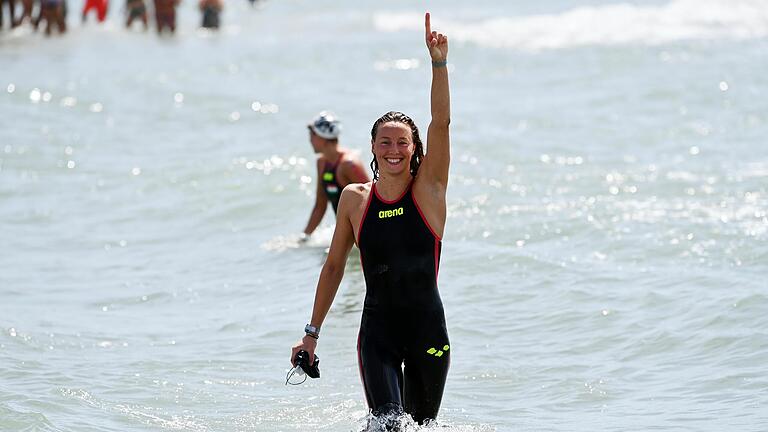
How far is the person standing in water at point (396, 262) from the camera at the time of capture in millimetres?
5777

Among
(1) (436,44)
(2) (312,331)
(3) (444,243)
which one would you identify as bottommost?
(3) (444,243)

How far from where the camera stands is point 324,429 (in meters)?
7.18

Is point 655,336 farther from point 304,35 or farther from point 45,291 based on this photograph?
point 304,35

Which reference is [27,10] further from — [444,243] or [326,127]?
[326,127]

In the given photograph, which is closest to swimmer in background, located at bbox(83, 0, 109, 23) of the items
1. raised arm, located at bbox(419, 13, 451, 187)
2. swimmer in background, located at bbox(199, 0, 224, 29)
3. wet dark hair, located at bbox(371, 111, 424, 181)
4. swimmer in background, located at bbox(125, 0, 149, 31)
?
swimmer in background, located at bbox(125, 0, 149, 31)

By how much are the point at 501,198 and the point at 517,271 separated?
9.55ft

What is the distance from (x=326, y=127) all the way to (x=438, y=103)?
5.61 metres

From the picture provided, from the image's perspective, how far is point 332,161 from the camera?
11.2 meters

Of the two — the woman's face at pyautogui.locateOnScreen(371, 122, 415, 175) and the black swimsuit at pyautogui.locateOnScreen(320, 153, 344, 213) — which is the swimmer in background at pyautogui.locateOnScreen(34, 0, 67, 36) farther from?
the woman's face at pyautogui.locateOnScreen(371, 122, 415, 175)

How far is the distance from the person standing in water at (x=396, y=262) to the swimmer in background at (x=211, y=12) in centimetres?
2875

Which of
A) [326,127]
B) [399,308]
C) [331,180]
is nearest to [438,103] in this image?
[399,308]

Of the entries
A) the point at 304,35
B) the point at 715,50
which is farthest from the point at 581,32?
the point at 304,35

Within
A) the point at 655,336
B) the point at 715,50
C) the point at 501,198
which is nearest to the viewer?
the point at 655,336

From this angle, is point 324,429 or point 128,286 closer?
point 324,429
